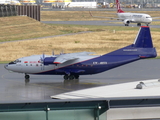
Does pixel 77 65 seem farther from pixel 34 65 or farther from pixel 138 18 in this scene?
pixel 138 18

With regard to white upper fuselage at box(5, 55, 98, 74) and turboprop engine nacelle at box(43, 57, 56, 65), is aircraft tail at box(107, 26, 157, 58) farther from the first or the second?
turboprop engine nacelle at box(43, 57, 56, 65)

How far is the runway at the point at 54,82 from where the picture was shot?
121 ft

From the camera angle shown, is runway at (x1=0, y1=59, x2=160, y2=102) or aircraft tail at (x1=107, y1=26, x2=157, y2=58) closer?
runway at (x1=0, y1=59, x2=160, y2=102)

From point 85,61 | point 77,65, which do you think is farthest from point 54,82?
point 85,61

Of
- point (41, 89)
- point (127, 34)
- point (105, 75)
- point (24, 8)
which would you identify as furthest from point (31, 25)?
point (41, 89)

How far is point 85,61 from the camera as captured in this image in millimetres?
43125

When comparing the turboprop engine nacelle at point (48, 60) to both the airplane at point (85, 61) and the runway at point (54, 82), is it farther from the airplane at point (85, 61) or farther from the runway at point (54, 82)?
the runway at point (54, 82)

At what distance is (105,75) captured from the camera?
48.5m

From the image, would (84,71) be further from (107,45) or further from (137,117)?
(107,45)

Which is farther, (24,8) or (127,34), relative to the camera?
(24,8)

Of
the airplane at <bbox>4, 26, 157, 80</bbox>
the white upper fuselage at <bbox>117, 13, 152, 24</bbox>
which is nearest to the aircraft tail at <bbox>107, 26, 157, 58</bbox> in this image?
the airplane at <bbox>4, 26, 157, 80</bbox>

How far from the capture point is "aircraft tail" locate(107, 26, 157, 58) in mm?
43438

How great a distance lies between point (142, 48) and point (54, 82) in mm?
10865

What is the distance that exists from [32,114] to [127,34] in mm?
83823
